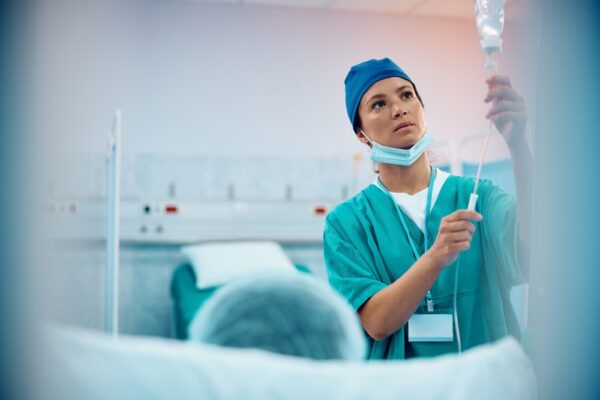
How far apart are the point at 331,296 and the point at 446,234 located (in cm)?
22

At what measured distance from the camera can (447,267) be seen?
0.87 m

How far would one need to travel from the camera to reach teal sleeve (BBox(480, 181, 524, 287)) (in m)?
0.85

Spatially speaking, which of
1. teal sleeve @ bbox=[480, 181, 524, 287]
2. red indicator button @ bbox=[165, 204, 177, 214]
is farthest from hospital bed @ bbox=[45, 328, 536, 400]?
red indicator button @ bbox=[165, 204, 177, 214]

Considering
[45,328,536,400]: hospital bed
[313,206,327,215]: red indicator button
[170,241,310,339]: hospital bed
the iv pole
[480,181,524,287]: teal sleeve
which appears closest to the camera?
[45,328,536,400]: hospital bed

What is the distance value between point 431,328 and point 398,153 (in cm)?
27

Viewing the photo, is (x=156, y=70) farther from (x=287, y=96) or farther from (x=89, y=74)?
(x=89, y=74)

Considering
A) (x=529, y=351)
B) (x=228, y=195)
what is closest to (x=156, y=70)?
(x=228, y=195)

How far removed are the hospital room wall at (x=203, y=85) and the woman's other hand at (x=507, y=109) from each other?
2 cm

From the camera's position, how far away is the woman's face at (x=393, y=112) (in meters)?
0.87

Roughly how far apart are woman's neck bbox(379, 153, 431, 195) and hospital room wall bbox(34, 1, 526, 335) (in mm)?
112

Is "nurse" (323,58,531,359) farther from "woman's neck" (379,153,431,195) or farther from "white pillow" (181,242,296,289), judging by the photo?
"white pillow" (181,242,296,289)

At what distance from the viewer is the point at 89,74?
811mm

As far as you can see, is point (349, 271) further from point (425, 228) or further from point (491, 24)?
point (491, 24)

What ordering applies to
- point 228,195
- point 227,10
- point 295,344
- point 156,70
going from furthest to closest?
1. point 228,195
2. point 156,70
3. point 227,10
4. point 295,344
